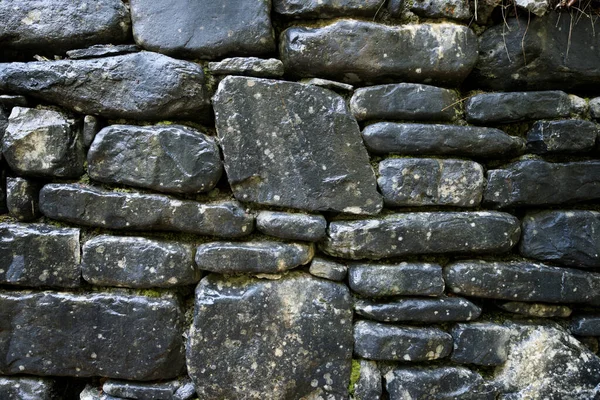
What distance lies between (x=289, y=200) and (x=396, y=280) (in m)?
→ 0.51

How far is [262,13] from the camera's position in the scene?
5.08 ft

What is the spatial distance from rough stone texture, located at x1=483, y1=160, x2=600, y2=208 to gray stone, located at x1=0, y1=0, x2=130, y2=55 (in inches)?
63.9

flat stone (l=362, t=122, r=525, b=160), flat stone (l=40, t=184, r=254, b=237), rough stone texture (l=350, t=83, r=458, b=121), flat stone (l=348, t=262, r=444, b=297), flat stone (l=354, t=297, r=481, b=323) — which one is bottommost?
flat stone (l=354, t=297, r=481, b=323)

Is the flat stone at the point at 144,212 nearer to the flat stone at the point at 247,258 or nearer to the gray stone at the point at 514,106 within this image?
the flat stone at the point at 247,258

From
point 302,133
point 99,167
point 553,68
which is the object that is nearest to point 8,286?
point 99,167

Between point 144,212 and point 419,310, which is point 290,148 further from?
point 419,310

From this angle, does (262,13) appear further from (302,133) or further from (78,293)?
(78,293)

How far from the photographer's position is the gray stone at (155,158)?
1.53m

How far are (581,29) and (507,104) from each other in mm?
432

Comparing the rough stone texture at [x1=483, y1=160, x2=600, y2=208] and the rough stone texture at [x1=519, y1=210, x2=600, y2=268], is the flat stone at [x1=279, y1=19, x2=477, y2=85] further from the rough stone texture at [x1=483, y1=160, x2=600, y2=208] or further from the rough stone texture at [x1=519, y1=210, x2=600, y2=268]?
the rough stone texture at [x1=519, y1=210, x2=600, y2=268]

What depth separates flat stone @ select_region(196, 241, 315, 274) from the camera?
1.52 metres

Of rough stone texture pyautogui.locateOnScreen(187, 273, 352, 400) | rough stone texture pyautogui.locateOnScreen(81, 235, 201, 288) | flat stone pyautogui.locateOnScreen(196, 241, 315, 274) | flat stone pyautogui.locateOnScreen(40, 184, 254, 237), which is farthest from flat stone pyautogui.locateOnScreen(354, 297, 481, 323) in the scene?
rough stone texture pyautogui.locateOnScreen(81, 235, 201, 288)

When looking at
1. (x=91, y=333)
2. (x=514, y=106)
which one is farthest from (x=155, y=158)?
(x=514, y=106)

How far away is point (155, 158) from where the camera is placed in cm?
153
